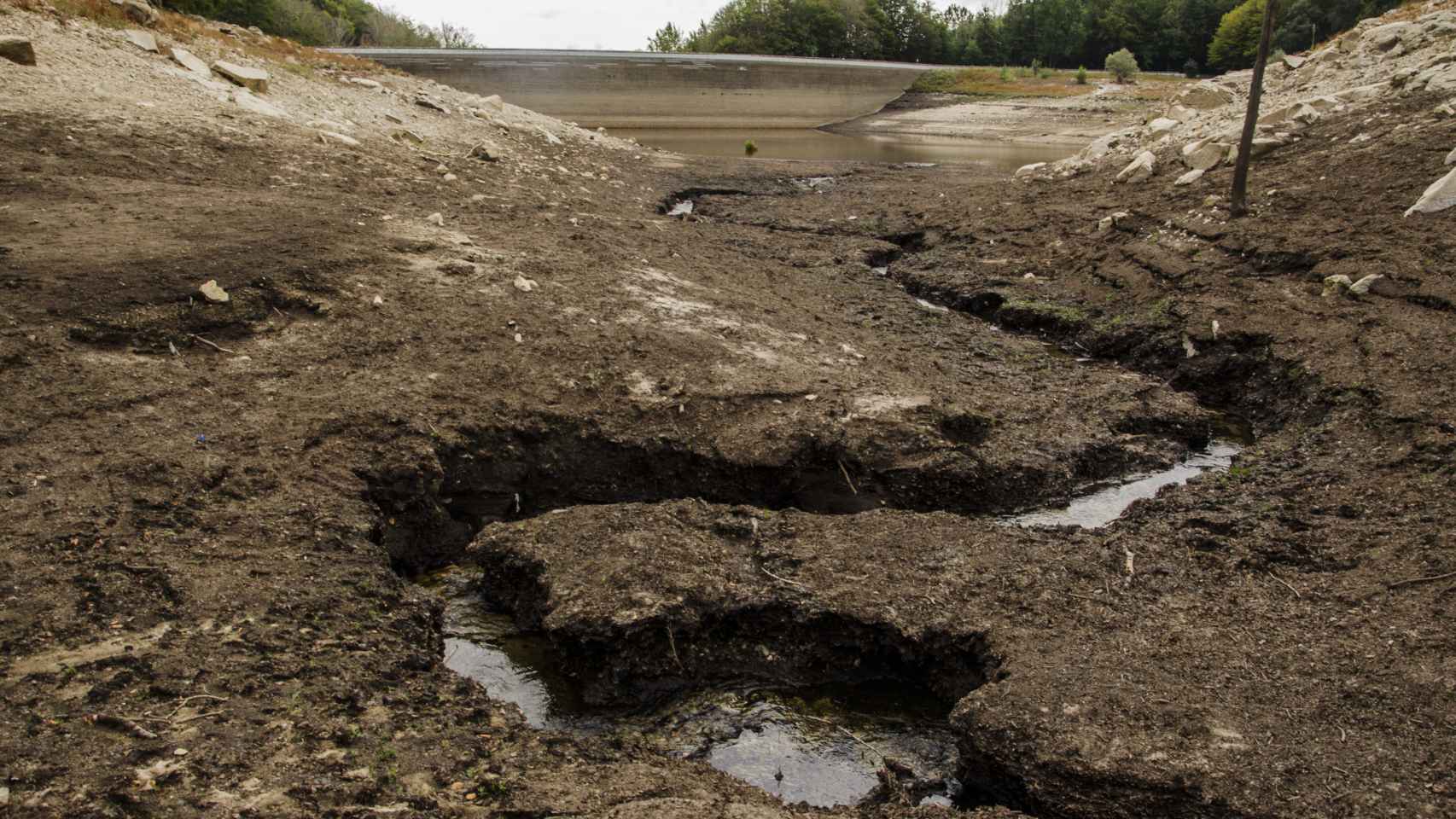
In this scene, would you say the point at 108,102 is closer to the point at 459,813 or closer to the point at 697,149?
the point at 459,813

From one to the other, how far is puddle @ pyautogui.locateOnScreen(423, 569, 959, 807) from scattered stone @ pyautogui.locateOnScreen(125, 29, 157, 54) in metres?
12.5

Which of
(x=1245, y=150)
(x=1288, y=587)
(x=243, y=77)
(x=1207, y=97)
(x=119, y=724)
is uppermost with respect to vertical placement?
(x=243, y=77)

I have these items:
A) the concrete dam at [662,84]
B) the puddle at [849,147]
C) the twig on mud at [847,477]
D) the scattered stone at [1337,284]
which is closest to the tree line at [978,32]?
the concrete dam at [662,84]

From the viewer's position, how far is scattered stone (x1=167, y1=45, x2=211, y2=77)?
1378cm

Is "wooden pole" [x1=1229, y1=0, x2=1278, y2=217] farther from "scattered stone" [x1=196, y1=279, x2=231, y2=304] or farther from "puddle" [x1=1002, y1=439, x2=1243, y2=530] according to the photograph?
"scattered stone" [x1=196, y1=279, x2=231, y2=304]

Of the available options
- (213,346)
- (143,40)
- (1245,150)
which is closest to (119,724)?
(213,346)

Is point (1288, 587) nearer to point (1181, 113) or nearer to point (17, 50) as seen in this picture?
point (17, 50)

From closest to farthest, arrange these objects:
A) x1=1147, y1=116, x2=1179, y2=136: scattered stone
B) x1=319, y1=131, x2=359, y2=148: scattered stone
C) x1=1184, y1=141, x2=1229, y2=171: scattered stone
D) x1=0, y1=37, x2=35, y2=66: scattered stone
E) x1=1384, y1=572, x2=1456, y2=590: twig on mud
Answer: x1=1384, y1=572, x2=1456, y2=590: twig on mud → x1=0, y1=37, x2=35, y2=66: scattered stone → x1=319, y1=131, x2=359, y2=148: scattered stone → x1=1184, y1=141, x2=1229, y2=171: scattered stone → x1=1147, y1=116, x2=1179, y2=136: scattered stone

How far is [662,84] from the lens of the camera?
44.8 m

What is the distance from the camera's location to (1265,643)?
176 inches

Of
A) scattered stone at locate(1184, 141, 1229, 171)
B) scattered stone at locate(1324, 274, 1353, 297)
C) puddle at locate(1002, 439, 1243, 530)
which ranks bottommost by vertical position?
puddle at locate(1002, 439, 1243, 530)

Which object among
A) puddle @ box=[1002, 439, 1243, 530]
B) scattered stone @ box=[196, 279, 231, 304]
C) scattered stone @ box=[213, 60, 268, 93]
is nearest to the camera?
puddle @ box=[1002, 439, 1243, 530]

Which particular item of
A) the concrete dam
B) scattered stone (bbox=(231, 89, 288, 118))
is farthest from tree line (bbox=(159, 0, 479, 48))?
scattered stone (bbox=(231, 89, 288, 118))

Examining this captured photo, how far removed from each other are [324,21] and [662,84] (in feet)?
50.6
